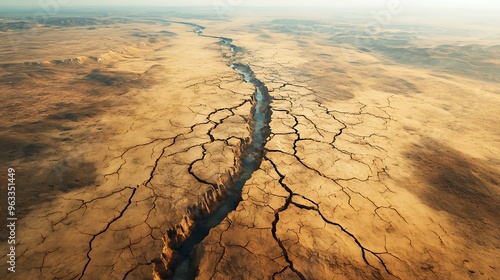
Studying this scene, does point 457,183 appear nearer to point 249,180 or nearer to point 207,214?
point 249,180

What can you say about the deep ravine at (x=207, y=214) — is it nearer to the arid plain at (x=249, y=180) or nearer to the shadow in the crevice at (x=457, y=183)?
the arid plain at (x=249, y=180)

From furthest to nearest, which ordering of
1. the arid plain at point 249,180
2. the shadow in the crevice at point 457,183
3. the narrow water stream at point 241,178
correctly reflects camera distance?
the shadow in the crevice at point 457,183 → the narrow water stream at point 241,178 → the arid plain at point 249,180

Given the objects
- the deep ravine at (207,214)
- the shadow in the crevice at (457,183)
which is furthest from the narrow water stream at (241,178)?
the shadow in the crevice at (457,183)

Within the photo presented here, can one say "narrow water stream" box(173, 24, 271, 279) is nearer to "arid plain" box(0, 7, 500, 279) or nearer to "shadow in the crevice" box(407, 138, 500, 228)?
"arid plain" box(0, 7, 500, 279)

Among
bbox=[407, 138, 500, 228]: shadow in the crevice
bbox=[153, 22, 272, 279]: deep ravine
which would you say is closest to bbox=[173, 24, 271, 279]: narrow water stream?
bbox=[153, 22, 272, 279]: deep ravine

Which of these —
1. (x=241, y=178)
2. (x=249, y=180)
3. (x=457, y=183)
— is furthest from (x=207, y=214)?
(x=457, y=183)

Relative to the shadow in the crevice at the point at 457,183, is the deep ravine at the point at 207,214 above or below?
below

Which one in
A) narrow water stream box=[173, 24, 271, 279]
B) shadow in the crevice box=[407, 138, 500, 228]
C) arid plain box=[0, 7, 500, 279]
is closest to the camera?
arid plain box=[0, 7, 500, 279]
